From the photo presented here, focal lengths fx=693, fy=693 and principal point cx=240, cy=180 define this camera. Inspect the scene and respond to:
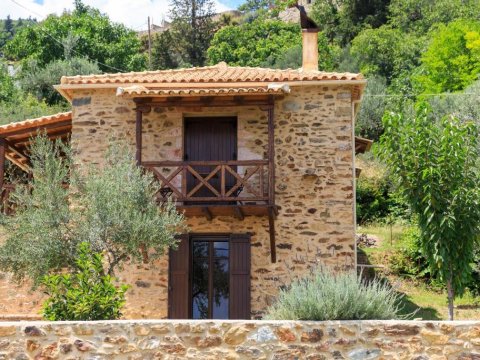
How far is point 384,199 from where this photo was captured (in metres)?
22.0

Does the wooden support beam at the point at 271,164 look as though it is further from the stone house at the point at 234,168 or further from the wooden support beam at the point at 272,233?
the wooden support beam at the point at 272,233

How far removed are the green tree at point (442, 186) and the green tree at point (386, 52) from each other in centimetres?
2482

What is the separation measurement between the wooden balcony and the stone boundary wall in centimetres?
520

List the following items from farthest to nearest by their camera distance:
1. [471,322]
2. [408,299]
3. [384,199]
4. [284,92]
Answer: [384,199], [408,299], [284,92], [471,322]

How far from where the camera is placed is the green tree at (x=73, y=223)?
984 cm

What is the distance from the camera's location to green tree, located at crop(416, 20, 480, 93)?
98.8 feet

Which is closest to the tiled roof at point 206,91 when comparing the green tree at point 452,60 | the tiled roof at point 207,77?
the tiled roof at point 207,77

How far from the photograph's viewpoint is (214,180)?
43.9 feet

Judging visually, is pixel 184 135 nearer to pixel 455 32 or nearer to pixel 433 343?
pixel 433 343

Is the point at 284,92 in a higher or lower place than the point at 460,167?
higher

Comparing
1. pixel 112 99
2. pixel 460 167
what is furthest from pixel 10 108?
pixel 460 167

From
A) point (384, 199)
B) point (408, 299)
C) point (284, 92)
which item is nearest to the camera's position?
point (284, 92)

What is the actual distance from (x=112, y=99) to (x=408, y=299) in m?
7.58

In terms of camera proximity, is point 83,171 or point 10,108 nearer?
point 83,171
